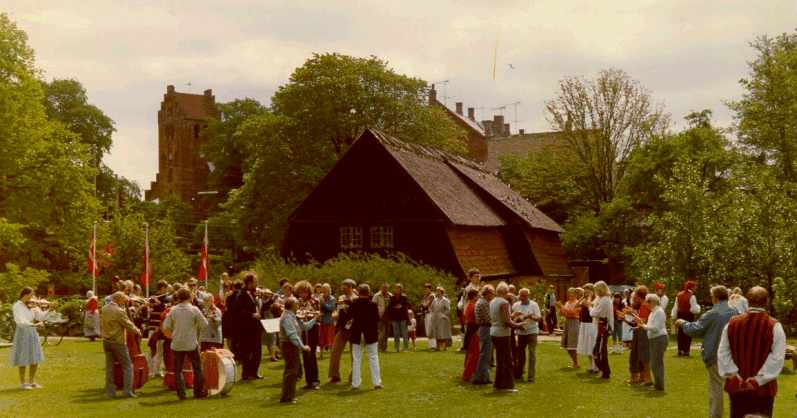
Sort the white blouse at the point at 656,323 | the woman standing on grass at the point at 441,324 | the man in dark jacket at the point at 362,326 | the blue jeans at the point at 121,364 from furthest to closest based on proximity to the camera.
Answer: the woman standing on grass at the point at 441,324, the man in dark jacket at the point at 362,326, the white blouse at the point at 656,323, the blue jeans at the point at 121,364

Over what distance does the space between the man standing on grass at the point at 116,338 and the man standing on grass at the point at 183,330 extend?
648 millimetres

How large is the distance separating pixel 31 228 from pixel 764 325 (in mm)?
36902

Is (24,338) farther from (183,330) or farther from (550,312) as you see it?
(550,312)

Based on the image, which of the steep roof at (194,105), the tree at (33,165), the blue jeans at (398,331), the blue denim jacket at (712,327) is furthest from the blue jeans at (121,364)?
the steep roof at (194,105)

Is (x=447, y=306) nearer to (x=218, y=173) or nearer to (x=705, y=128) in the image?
(x=705, y=128)

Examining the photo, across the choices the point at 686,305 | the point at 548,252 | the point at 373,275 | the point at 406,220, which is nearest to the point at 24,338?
the point at 686,305

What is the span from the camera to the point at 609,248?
54.1 m

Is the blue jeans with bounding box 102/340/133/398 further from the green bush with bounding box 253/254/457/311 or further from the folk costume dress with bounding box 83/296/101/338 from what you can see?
the green bush with bounding box 253/254/457/311

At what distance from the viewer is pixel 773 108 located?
147ft

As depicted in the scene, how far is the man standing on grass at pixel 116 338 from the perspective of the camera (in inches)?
590

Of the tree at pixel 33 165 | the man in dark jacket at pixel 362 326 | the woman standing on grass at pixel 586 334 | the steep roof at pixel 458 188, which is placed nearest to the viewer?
the man in dark jacket at pixel 362 326

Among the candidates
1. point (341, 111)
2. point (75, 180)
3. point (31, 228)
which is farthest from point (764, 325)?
point (341, 111)

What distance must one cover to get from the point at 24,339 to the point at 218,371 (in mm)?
3919

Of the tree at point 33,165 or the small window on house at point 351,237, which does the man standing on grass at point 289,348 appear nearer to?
the tree at point 33,165
